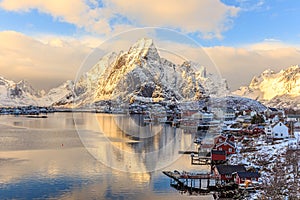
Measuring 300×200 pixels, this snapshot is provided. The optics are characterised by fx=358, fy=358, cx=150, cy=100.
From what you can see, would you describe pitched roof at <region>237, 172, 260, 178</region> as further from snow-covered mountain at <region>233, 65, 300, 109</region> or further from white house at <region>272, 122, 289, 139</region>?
snow-covered mountain at <region>233, 65, 300, 109</region>

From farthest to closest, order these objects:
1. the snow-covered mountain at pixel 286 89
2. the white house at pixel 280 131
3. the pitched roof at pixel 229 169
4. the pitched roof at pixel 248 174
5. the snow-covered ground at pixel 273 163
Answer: the snow-covered mountain at pixel 286 89, the white house at pixel 280 131, the pitched roof at pixel 229 169, the pitched roof at pixel 248 174, the snow-covered ground at pixel 273 163

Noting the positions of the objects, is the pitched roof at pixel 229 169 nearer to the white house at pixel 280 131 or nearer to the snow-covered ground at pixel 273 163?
the snow-covered ground at pixel 273 163

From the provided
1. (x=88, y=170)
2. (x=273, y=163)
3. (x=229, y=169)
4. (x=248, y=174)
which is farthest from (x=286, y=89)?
(x=88, y=170)

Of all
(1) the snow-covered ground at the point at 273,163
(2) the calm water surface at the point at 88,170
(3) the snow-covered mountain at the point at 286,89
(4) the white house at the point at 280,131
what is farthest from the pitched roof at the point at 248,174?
(3) the snow-covered mountain at the point at 286,89

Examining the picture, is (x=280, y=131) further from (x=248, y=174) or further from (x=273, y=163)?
(x=248, y=174)

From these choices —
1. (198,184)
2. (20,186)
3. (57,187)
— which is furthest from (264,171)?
(20,186)

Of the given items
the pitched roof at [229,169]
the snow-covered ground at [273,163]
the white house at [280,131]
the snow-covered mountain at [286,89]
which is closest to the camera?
the snow-covered ground at [273,163]

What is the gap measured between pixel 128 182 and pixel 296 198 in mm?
7882

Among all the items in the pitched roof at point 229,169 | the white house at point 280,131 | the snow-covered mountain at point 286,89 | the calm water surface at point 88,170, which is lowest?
the calm water surface at point 88,170

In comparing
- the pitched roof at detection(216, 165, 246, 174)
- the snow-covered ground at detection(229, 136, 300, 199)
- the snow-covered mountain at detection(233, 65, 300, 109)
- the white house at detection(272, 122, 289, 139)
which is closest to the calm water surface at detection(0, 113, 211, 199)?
the pitched roof at detection(216, 165, 246, 174)

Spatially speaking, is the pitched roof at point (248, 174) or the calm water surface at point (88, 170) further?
the pitched roof at point (248, 174)

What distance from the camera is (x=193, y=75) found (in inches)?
493

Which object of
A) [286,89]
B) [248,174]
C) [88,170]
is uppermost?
[286,89]

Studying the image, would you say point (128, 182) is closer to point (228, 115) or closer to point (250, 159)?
point (250, 159)
